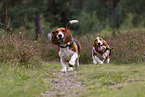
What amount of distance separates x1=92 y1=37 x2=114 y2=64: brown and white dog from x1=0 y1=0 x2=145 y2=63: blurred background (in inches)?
19.4

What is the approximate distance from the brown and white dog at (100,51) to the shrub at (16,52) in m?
2.74

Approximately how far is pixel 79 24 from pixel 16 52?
69.8 ft

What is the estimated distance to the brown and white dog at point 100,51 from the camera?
9.58 meters

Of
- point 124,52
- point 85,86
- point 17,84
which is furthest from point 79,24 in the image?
point 17,84

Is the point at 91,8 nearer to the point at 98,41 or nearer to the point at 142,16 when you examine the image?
the point at 142,16

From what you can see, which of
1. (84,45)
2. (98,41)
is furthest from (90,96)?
(84,45)

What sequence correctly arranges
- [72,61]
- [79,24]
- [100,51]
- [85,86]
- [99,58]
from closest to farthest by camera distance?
1. [85,86]
2. [72,61]
3. [100,51]
4. [99,58]
5. [79,24]

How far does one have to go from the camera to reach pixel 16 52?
7.42 meters

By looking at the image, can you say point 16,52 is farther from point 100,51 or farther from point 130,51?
point 130,51

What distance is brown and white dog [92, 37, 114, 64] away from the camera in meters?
9.58

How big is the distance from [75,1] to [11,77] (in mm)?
50559

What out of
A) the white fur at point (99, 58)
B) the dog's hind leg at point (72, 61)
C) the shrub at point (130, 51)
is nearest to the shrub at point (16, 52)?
the dog's hind leg at point (72, 61)

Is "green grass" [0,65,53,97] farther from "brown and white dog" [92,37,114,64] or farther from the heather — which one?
the heather

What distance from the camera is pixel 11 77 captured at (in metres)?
5.43
